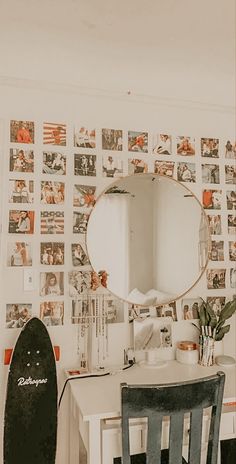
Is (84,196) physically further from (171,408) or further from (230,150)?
(171,408)

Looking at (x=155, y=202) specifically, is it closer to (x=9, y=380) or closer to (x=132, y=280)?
(x=132, y=280)

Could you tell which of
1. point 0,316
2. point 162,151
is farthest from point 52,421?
point 162,151

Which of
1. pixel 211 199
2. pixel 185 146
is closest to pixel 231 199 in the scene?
pixel 211 199

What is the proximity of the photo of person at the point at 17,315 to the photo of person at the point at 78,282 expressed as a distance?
0.25m

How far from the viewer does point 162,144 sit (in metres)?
2.21

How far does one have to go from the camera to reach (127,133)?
7.07 feet

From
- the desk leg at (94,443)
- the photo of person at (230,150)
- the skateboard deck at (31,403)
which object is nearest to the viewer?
the desk leg at (94,443)

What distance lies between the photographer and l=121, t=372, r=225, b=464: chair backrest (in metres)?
1.29

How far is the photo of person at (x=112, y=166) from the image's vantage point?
210 cm

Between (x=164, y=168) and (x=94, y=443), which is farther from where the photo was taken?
(x=164, y=168)

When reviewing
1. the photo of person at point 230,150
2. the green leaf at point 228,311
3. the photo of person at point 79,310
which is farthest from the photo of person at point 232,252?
the photo of person at point 79,310

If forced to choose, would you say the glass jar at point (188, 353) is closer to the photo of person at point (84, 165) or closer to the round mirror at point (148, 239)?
the round mirror at point (148, 239)

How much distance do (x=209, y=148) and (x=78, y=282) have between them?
1.18 meters

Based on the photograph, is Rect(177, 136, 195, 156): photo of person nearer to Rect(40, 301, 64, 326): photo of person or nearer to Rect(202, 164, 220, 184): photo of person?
Rect(202, 164, 220, 184): photo of person
